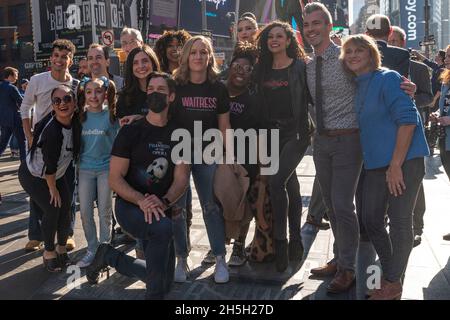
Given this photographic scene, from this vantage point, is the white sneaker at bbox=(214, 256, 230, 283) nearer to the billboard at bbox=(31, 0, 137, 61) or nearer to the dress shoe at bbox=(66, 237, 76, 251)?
the dress shoe at bbox=(66, 237, 76, 251)

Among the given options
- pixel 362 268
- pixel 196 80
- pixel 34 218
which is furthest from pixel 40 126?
pixel 362 268

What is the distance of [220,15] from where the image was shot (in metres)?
51.3

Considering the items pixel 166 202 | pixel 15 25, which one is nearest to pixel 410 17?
pixel 15 25

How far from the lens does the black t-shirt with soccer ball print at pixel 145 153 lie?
327 centimetres

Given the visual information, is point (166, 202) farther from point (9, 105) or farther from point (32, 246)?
point (9, 105)

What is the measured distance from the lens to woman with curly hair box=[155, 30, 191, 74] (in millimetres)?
4531

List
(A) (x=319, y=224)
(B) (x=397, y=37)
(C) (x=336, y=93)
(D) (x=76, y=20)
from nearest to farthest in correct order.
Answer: (C) (x=336, y=93) → (B) (x=397, y=37) → (A) (x=319, y=224) → (D) (x=76, y=20)

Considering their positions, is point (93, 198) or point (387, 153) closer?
point (387, 153)

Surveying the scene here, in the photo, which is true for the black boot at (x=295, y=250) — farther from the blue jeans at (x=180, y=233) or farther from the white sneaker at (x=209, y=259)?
the blue jeans at (x=180, y=233)

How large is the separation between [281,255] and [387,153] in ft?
4.39

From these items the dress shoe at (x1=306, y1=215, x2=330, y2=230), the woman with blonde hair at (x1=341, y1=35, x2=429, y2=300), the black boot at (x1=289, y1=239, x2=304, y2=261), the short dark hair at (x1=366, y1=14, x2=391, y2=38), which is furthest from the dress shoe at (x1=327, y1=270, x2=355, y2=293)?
the short dark hair at (x1=366, y1=14, x2=391, y2=38)

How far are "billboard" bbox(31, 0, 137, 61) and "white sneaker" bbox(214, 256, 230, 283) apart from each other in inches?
1444

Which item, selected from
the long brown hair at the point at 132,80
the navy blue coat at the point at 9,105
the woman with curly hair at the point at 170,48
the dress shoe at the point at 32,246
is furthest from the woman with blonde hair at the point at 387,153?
the navy blue coat at the point at 9,105

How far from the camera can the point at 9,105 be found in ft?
28.7
